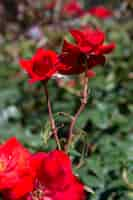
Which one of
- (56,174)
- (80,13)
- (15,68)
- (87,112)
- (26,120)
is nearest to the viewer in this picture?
(56,174)

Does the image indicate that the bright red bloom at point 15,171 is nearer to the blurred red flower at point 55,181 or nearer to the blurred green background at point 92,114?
the blurred red flower at point 55,181

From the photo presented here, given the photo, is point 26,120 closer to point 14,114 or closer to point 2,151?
point 14,114

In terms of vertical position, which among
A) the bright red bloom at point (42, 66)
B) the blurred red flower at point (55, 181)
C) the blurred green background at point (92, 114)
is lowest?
the blurred green background at point (92, 114)

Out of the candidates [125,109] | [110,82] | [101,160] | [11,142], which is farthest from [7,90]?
[11,142]

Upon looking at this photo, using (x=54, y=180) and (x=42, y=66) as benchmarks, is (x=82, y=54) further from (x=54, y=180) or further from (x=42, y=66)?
(x=54, y=180)

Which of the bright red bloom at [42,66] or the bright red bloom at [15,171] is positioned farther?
the bright red bloom at [42,66]

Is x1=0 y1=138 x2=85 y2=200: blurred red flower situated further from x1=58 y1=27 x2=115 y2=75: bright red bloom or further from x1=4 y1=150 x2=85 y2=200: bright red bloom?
x1=58 y1=27 x2=115 y2=75: bright red bloom

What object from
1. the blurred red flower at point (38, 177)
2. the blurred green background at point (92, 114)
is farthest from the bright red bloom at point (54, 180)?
the blurred green background at point (92, 114)
